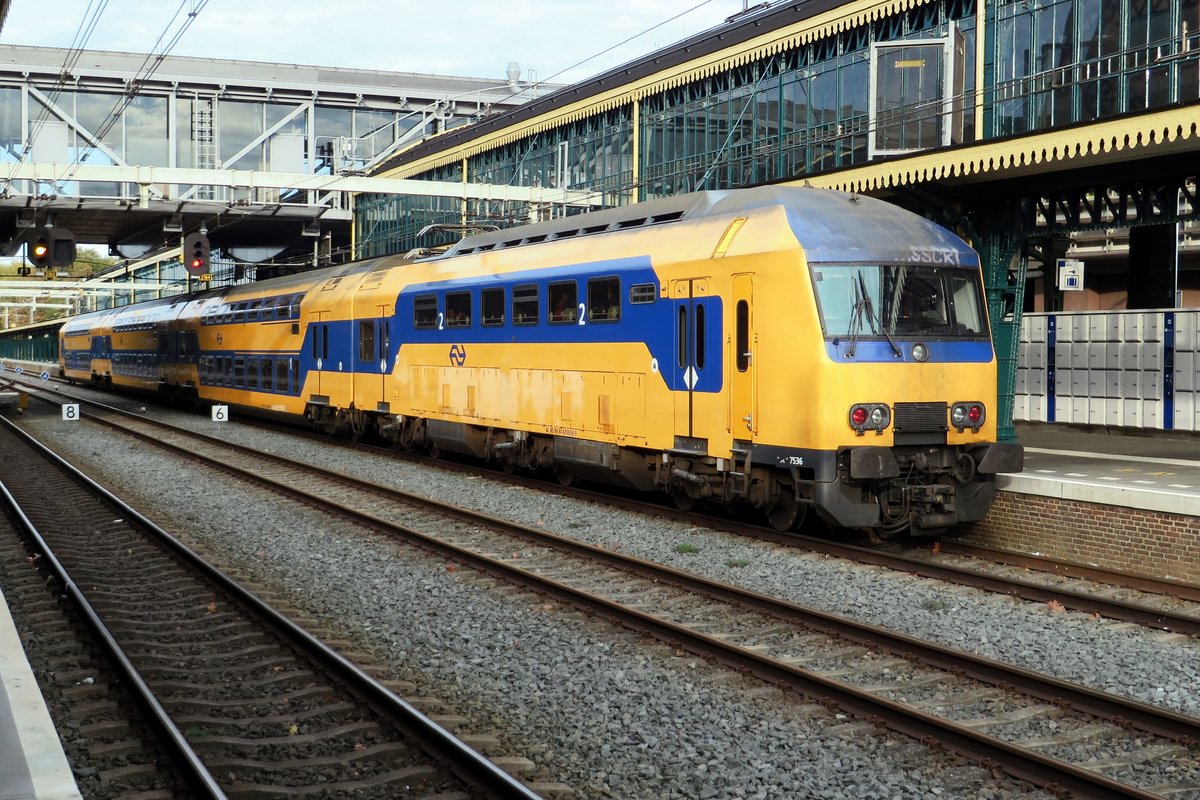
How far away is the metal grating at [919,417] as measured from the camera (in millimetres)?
11258

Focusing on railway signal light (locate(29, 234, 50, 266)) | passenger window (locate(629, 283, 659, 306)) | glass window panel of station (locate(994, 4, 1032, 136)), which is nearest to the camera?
passenger window (locate(629, 283, 659, 306))

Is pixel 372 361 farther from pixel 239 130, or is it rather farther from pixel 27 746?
pixel 239 130

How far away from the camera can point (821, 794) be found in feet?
18.6

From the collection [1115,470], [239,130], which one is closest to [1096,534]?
[1115,470]

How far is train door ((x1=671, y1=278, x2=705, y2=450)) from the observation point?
1247 centimetres

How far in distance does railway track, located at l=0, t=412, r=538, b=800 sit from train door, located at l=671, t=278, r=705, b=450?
5042mm

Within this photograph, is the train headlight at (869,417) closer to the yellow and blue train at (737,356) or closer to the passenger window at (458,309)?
the yellow and blue train at (737,356)

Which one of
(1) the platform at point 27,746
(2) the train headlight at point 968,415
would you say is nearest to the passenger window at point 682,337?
(2) the train headlight at point 968,415

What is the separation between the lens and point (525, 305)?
620 inches

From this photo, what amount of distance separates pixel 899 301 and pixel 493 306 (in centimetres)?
674

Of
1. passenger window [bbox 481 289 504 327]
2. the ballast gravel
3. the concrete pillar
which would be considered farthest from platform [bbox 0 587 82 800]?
the concrete pillar

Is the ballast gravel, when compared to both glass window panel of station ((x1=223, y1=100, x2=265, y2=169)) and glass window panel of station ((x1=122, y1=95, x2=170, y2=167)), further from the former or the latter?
glass window panel of station ((x1=122, y1=95, x2=170, y2=167))

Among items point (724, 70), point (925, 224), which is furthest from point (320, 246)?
point (925, 224)

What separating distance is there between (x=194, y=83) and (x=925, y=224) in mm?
41859
